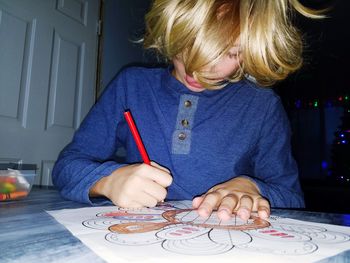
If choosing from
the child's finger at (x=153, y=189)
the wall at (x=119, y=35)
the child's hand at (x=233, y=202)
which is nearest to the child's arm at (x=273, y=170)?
the child's hand at (x=233, y=202)

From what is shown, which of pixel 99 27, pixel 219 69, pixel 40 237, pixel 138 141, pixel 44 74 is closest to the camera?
pixel 40 237

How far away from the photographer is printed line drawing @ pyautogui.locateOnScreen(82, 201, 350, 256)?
0.94 feet

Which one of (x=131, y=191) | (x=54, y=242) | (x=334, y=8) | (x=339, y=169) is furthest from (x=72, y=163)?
(x=339, y=169)

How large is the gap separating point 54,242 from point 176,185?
0.44 m

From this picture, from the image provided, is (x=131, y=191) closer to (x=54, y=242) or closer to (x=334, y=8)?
(x=54, y=242)

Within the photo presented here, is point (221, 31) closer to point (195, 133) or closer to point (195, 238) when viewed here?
point (195, 133)

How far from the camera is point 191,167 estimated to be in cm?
71

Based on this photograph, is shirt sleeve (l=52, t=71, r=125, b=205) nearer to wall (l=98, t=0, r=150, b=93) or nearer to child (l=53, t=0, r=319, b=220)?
child (l=53, t=0, r=319, b=220)

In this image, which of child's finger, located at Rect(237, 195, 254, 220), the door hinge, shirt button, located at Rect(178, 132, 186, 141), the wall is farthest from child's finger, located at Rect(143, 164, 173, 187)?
the door hinge

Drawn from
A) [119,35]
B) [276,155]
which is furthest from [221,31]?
[119,35]

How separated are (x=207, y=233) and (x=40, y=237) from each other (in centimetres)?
17

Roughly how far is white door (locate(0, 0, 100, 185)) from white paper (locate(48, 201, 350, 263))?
3.60ft

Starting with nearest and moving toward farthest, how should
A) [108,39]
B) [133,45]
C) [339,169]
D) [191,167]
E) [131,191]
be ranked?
[131,191] → [191,167] → [108,39] → [133,45] → [339,169]

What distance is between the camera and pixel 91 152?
2.44 ft
